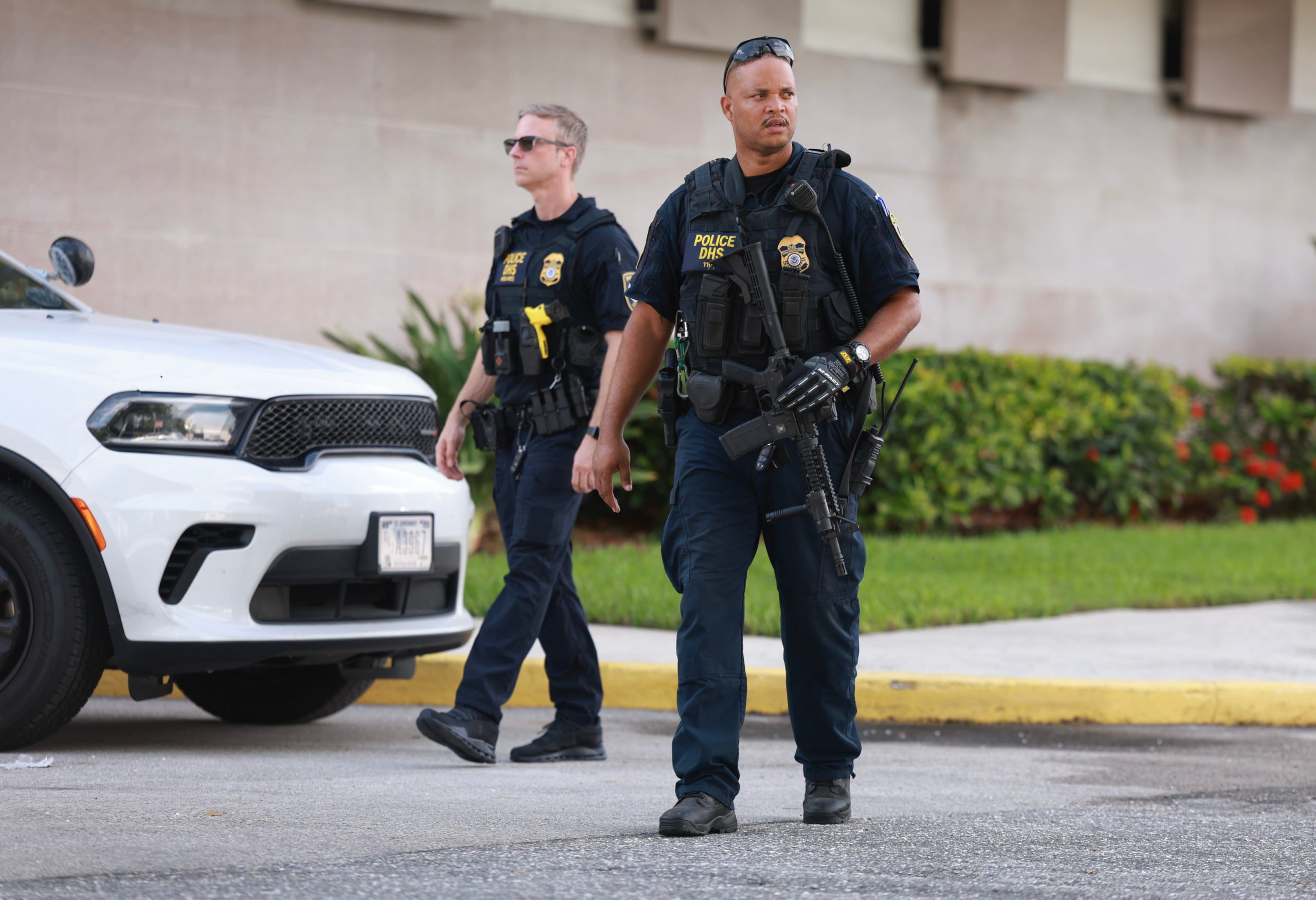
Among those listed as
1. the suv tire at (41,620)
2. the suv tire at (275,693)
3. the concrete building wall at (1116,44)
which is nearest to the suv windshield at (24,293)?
the suv tire at (41,620)

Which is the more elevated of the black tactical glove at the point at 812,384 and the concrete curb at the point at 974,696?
the black tactical glove at the point at 812,384

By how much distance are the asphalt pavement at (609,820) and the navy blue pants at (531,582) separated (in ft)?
0.82

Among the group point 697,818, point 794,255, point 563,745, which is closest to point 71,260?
A: point 563,745

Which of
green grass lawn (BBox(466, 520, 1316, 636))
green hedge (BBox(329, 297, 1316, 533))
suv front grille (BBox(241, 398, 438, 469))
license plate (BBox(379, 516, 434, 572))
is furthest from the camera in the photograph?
green hedge (BBox(329, 297, 1316, 533))

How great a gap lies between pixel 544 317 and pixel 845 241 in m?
1.60

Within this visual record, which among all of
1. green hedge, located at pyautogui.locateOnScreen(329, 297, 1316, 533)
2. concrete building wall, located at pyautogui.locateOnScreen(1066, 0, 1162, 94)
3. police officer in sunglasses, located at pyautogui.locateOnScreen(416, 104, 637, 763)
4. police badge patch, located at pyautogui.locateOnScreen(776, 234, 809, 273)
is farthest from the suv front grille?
concrete building wall, located at pyautogui.locateOnScreen(1066, 0, 1162, 94)

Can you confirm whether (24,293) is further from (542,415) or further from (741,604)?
(741,604)

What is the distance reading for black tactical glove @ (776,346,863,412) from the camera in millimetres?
4043

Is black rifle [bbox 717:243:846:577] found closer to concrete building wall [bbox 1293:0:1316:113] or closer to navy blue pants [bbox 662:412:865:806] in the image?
navy blue pants [bbox 662:412:865:806]

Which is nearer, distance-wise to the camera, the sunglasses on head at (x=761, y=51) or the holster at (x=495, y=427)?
the sunglasses on head at (x=761, y=51)

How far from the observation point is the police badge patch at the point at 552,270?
18.7 ft

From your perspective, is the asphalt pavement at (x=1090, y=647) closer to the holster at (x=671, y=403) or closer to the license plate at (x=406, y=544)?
the license plate at (x=406, y=544)

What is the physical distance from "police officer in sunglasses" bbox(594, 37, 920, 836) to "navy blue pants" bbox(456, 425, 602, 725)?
124 cm

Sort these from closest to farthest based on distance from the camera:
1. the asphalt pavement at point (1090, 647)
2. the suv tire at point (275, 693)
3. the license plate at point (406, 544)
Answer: the license plate at point (406, 544) → the suv tire at point (275, 693) → the asphalt pavement at point (1090, 647)
